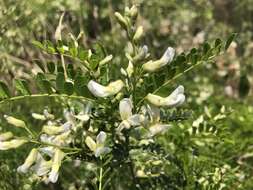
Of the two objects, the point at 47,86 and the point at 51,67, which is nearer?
the point at 47,86

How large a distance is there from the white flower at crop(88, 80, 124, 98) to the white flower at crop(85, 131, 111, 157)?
8 cm

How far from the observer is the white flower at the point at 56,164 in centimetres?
125

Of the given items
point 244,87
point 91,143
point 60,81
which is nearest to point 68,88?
point 60,81

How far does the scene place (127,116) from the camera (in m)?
1.28

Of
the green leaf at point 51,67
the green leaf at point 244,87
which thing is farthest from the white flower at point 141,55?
the green leaf at point 244,87

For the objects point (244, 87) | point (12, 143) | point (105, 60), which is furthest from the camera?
point (244, 87)

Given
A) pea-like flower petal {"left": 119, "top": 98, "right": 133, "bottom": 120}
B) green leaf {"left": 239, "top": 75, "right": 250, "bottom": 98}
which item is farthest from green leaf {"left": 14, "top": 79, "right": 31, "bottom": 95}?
green leaf {"left": 239, "top": 75, "right": 250, "bottom": 98}

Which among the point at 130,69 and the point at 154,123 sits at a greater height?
the point at 130,69

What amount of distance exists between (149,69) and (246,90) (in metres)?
3.09

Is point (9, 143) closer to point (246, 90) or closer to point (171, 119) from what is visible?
point (171, 119)

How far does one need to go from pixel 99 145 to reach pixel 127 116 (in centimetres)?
9

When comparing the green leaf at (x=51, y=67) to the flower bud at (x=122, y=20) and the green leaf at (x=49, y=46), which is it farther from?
the flower bud at (x=122, y=20)

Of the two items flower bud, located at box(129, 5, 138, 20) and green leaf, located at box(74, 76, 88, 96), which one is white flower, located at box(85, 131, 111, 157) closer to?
green leaf, located at box(74, 76, 88, 96)

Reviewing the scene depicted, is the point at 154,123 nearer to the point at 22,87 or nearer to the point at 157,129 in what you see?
the point at 157,129
